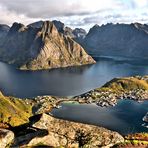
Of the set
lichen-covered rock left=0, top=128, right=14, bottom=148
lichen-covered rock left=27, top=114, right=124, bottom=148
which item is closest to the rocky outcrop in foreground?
lichen-covered rock left=27, top=114, right=124, bottom=148

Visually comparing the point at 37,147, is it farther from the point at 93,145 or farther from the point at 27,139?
the point at 93,145

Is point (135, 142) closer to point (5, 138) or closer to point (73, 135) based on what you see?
point (73, 135)

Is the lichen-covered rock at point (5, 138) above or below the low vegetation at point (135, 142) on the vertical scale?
above

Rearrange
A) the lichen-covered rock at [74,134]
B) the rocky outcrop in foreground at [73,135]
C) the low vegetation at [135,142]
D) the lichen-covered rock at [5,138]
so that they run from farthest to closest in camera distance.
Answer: the lichen-covered rock at [74,134], the rocky outcrop in foreground at [73,135], the low vegetation at [135,142], the lichen-covered rock at [5,138]

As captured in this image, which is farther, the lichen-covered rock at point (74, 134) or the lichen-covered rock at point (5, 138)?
the lichen-covered rock at point (74, 134)

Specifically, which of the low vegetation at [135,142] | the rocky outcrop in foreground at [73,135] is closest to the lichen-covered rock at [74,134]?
the rocky outcrop in foreground at [73,135]

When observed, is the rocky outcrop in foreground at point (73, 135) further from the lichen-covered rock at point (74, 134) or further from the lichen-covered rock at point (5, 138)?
the lichen-covered rock at point (5, 138)

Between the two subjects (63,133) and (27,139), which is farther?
(63,133)

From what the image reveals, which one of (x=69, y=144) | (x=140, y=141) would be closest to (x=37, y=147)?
(x=69, y=144)
